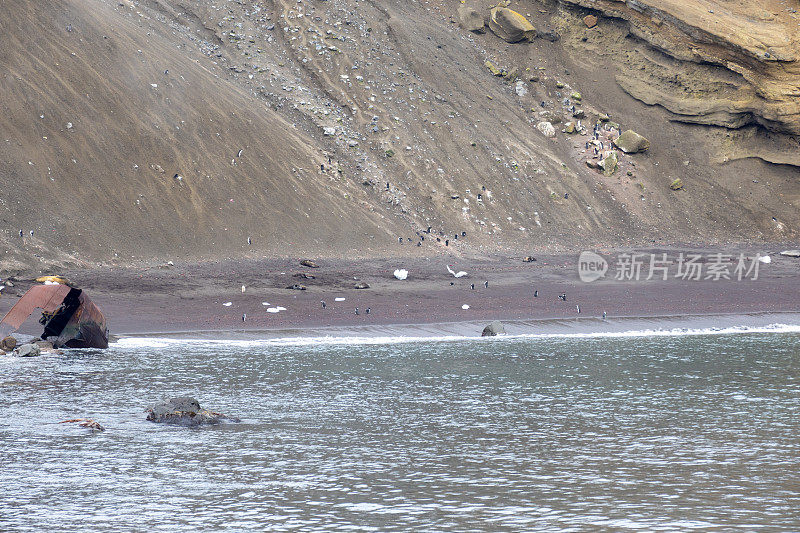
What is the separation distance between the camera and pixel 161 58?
4119 cm

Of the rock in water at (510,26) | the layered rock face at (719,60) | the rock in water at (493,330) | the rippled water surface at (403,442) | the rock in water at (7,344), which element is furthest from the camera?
the rock in water at (510,26)

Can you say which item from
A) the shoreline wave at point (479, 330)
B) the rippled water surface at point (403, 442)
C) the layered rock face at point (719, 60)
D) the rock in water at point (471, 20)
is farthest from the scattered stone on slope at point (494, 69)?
the rippled water surface at point (403, 442)

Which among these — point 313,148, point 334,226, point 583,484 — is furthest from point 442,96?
point 583,484

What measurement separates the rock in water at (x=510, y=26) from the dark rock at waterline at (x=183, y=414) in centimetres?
4270

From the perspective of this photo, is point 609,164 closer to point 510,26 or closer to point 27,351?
point 510,26

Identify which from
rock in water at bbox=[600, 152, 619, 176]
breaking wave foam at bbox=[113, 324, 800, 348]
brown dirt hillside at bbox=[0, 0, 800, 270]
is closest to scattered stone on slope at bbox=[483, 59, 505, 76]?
brown dirt hillside at bbox=[0, 0, 800, 270]

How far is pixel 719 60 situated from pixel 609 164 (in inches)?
408

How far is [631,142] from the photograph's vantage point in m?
51.1

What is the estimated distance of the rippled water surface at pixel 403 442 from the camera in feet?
39.3

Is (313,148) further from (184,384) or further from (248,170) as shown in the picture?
(184,384)

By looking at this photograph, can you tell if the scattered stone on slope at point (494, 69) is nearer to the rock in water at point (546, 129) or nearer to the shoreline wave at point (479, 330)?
the rock in water at point (546, 129)

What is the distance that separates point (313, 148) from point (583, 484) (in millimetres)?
31314

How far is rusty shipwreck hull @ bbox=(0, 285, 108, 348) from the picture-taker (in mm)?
22609

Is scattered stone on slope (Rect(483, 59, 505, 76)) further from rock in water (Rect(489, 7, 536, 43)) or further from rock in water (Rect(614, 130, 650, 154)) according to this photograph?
rock in water (Rect(614, 130, 650, 154))
